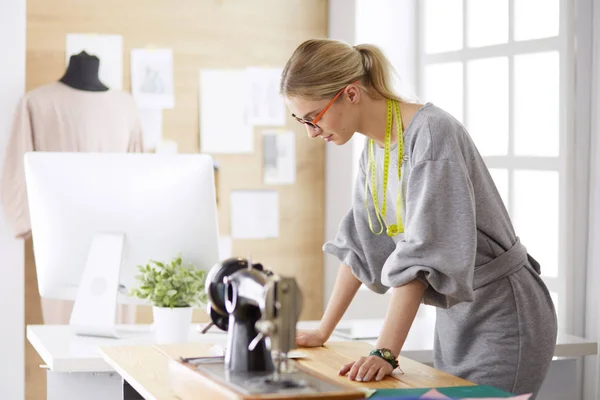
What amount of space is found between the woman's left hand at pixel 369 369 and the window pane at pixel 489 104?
2.22 meters

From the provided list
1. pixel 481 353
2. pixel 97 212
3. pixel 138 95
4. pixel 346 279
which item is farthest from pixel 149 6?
pixel 481 353

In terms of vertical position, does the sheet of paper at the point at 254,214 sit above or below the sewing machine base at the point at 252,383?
above

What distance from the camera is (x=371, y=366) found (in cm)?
178

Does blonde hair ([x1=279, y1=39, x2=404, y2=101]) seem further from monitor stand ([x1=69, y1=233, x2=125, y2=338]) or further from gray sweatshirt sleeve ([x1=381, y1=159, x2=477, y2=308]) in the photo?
monitor stand ([x1=69, y1=233, x2=125, y2=338])

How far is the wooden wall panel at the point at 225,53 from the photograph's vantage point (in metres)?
4.34

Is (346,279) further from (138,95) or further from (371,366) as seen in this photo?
(138,95)

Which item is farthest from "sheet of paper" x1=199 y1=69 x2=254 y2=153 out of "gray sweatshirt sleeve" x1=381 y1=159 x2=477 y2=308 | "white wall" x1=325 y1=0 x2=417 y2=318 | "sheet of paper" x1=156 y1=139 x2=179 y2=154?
"gray sweatshirt sleeve" x1=381 y1=159 x2=477 y2=308

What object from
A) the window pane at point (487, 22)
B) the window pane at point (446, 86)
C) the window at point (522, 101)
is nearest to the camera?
the window at point (522, 101)

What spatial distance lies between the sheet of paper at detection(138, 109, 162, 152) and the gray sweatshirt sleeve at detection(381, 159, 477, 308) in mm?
2808

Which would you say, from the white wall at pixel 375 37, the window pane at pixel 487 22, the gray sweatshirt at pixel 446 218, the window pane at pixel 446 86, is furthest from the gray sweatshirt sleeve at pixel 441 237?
the white wall at pixel 375 37

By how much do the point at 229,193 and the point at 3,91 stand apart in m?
1.22

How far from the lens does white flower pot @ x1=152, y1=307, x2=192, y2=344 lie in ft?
8.27

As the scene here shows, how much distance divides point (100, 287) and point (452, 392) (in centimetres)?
131

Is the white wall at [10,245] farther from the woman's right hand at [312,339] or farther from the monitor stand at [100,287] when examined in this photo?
the woman's right hand at [312,339]
